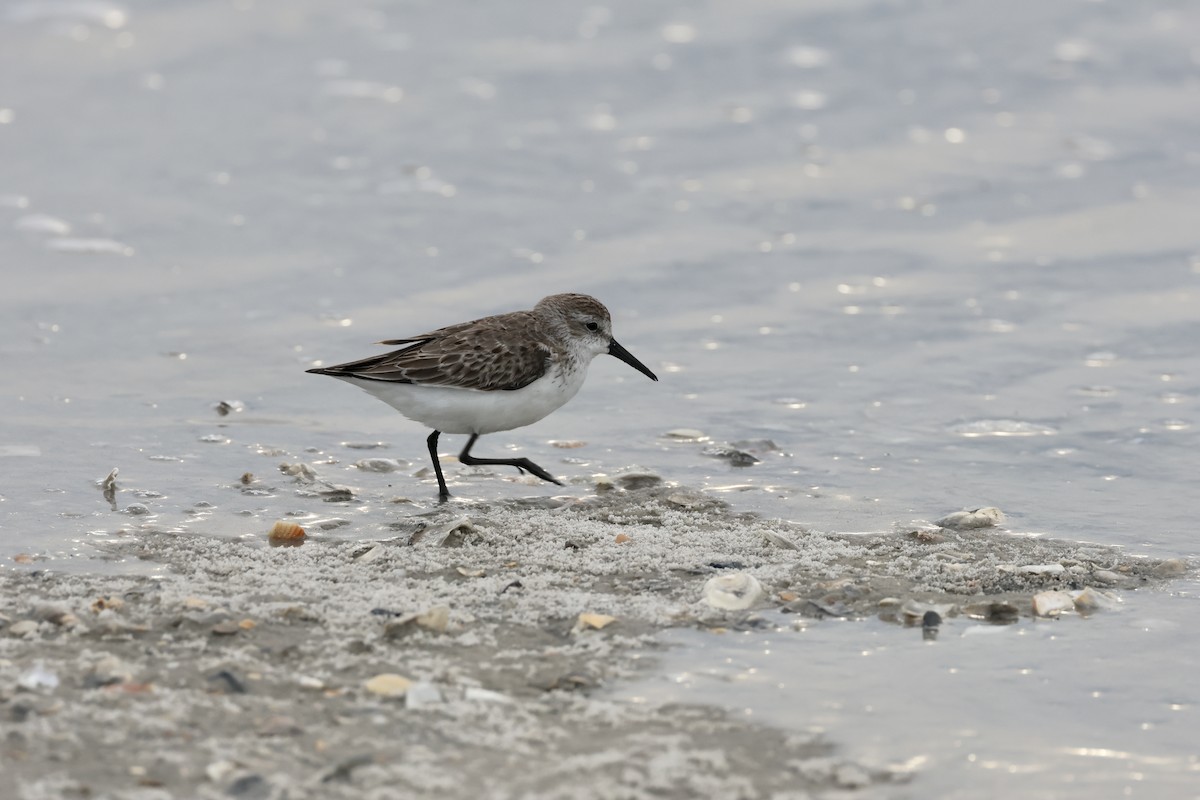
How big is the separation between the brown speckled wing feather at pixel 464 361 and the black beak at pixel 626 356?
713 millimetres

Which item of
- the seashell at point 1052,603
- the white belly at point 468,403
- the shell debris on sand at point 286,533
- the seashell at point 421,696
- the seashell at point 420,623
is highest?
the white belly at point 468,403

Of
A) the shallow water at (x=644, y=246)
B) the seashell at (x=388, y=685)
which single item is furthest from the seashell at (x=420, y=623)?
the shallow water at (x=644, y=246)

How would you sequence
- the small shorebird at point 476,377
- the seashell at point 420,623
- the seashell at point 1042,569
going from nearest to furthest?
the seashell at point 420,623 < the seashell at point 1042,569 < the small shorebird at point 476,377

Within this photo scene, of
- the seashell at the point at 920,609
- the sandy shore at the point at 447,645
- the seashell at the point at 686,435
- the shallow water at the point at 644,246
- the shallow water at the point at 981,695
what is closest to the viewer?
the sandy shore at the point at 447,645

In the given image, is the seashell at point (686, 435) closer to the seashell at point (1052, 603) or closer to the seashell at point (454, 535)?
the seashell at point (454, 535)

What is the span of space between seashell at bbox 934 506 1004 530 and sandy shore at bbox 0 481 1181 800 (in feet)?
0.26

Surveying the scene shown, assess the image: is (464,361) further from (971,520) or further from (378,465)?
(971,520)

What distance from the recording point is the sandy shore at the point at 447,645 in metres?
3.92

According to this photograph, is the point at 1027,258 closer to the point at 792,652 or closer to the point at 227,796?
the point at 792,652

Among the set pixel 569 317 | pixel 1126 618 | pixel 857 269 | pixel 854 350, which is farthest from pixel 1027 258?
pixel 1126 618

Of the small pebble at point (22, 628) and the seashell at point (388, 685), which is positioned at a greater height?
the small pebble at point (22, 628)

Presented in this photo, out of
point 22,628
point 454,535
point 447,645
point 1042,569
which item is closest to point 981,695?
point 1042,569

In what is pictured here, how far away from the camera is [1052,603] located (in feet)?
17.4

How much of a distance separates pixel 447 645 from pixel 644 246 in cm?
574
